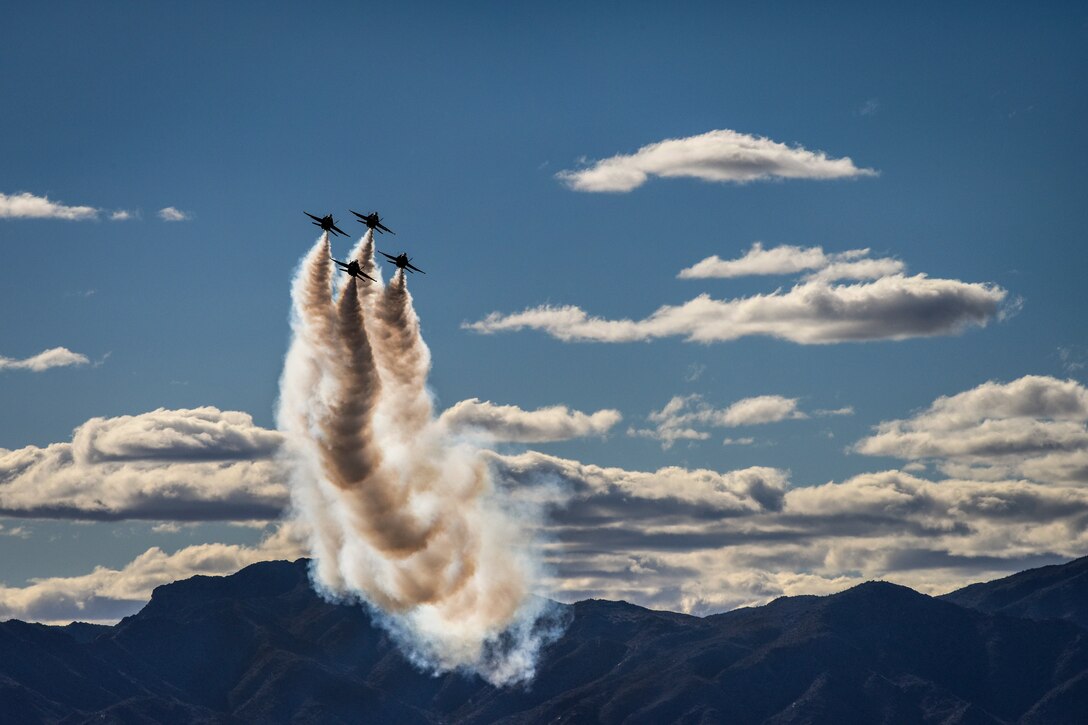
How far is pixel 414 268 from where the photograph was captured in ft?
648

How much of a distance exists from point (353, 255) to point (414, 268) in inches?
314

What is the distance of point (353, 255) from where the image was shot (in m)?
200
